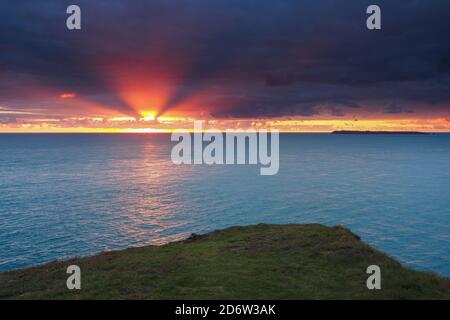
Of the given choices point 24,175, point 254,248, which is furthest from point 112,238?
point 24,175

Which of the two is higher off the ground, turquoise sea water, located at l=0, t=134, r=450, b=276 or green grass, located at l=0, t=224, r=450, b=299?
green grass, located at l=0, t=224, r=450, b=299

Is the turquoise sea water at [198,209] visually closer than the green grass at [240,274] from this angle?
No

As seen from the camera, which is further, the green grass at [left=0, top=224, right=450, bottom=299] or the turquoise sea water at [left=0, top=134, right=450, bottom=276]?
the turquoise sea water at [left=0, top=134, right=450, bottom=276]

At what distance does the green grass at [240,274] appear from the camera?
21.2 m

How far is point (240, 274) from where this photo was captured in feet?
79.2

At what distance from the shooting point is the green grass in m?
21.2

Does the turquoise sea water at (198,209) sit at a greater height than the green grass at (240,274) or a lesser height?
lesser

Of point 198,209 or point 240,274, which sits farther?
point 198,209

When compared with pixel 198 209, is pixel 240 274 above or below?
above

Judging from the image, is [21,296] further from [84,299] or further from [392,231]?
[392,231]
